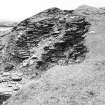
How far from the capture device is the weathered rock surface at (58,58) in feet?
79.7

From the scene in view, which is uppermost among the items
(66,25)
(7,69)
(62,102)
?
(66,25)

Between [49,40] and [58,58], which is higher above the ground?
[49,40]

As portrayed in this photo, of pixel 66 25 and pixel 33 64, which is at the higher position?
pixel 66 25

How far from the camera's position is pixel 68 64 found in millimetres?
33844

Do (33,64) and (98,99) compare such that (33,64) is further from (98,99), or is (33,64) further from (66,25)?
(98,99)

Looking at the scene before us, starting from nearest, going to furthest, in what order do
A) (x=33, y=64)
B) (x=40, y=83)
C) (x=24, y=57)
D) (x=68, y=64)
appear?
1. (x=40, y=83)
2. (x=68, y=64)
3. (x=33, y=64)
4. (x=24, y=57)

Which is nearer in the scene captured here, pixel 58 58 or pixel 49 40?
pixel 58 58

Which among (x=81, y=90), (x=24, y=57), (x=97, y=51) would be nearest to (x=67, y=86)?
(x=81, y=90)

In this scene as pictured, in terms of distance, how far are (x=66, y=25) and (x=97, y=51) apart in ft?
42.2

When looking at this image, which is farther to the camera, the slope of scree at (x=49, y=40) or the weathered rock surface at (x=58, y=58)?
the slope of scree at (x=49, y=40)

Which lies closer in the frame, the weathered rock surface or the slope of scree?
the weathered rock surface

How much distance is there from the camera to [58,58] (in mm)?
37469

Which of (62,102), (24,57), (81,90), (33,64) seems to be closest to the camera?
(62,102)

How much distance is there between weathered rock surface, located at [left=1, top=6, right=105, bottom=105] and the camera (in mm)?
24297
